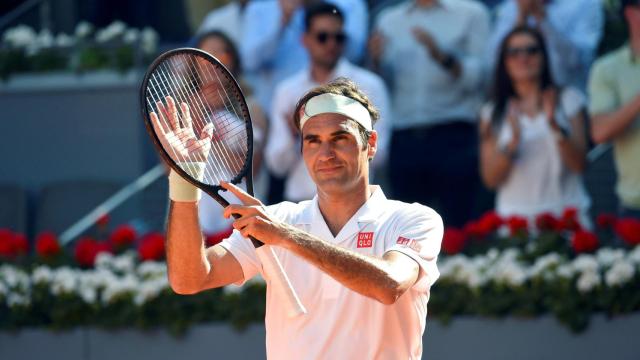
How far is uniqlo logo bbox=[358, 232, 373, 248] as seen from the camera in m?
3.85

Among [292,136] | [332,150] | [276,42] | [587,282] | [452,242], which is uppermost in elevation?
[276,42]

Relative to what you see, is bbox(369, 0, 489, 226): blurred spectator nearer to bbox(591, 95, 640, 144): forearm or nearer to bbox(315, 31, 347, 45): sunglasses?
A: bbox(315, 31, 347, 45): sunglasses

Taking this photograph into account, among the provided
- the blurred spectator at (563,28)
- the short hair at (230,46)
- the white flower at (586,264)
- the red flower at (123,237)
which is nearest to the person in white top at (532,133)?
the blurred spectator at (563,28)

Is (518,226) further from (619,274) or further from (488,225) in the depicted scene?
(619,274)

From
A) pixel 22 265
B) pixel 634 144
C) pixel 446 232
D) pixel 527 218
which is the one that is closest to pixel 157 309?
pixel 22 265

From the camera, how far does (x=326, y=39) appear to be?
8008mm

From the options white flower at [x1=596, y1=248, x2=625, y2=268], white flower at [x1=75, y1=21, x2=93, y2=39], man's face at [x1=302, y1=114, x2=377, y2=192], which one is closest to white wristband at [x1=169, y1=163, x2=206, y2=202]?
man's face at [x1=302, y1=114, x2=377, y2=192]

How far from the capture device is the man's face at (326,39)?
7984 mm

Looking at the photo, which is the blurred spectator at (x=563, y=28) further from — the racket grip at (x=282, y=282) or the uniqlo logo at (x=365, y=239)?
the racket grip at (x=282, y=282)

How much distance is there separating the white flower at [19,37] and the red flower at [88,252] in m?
3.73

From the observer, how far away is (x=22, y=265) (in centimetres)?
775

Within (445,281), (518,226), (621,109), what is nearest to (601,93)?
(621,109)

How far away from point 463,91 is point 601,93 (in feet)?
3.22

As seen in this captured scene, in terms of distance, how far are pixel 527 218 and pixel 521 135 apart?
67 cm
